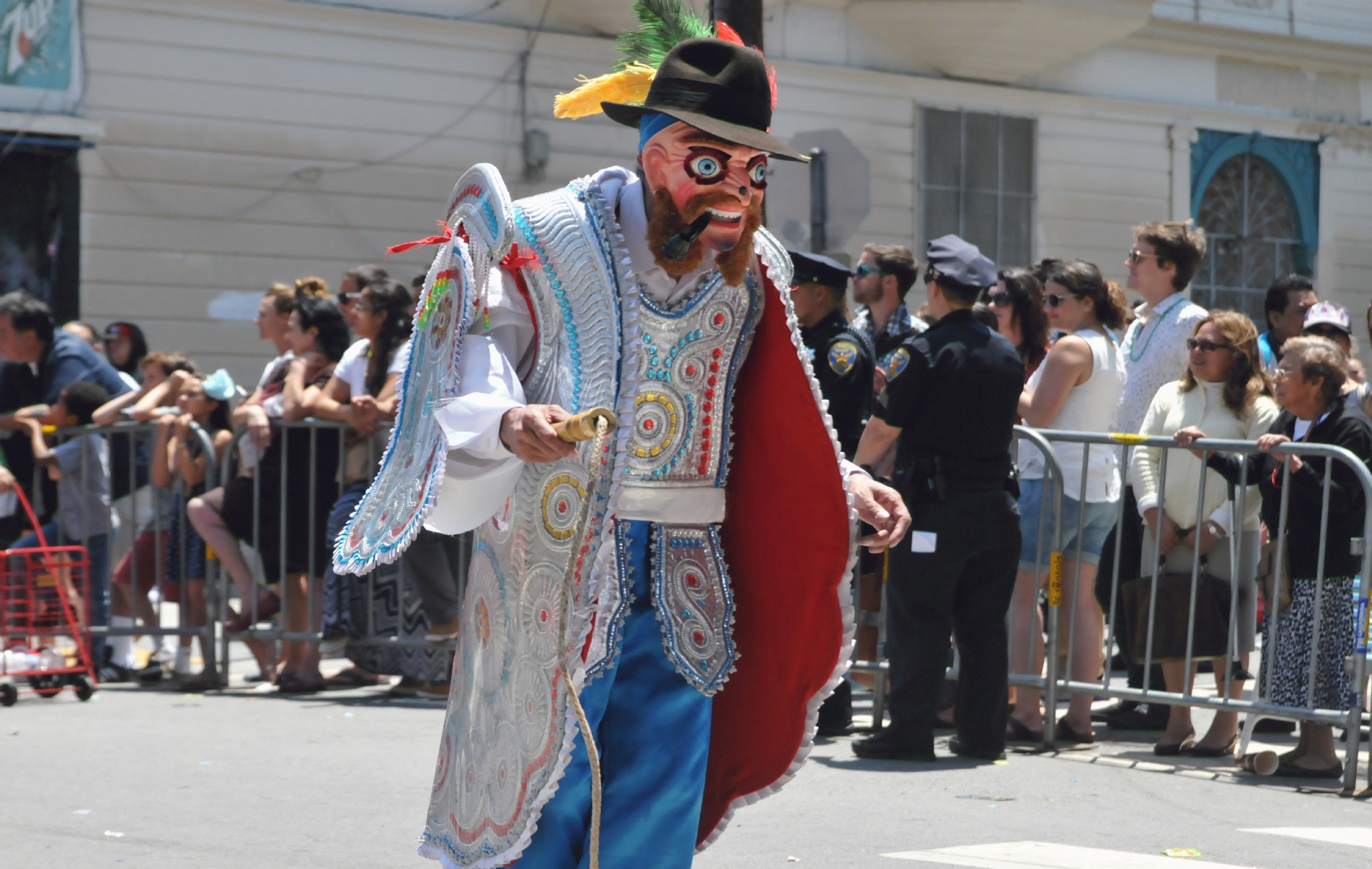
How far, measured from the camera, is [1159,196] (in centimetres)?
1988

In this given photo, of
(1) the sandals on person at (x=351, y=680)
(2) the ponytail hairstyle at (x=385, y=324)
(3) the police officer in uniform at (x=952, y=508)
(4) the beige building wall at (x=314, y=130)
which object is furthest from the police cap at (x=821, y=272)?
(4) the beige building wall at (x=314, y=130)

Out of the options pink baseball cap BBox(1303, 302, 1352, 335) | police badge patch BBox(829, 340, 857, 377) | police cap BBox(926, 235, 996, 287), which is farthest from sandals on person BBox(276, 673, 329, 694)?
pink baseball cap BBox(1303, 302, 1352, 335)

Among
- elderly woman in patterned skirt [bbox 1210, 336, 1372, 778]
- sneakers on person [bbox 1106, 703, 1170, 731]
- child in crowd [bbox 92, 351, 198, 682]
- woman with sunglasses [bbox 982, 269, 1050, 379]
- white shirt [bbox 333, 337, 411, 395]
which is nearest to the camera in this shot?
elderly woman in patterned skirt [bbox 1210, 336, 1372, 778]

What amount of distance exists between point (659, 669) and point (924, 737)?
347 centimetres

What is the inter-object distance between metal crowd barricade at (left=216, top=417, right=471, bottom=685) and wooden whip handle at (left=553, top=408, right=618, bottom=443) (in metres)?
5.34

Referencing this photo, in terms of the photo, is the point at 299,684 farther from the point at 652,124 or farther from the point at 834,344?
the point at 652,124

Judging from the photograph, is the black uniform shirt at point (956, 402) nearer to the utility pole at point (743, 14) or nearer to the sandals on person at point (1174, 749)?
the sandals on person at point (1174, 749)

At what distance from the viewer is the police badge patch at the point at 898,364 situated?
681cm

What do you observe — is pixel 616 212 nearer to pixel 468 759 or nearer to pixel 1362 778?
pixel 468 759

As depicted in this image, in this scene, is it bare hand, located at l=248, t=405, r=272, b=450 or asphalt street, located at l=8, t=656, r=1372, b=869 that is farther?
bare hand, located at l=248, t=405, r=272, b=450

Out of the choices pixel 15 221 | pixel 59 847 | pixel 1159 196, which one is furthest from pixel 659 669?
pixel 1159 196

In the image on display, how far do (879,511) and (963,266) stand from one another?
316 centimetres

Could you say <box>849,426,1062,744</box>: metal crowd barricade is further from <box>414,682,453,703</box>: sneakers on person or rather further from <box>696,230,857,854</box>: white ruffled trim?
<box>696,230,857,854</box>: white ruffled trim

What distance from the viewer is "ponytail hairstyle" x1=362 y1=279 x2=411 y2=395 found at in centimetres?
854
